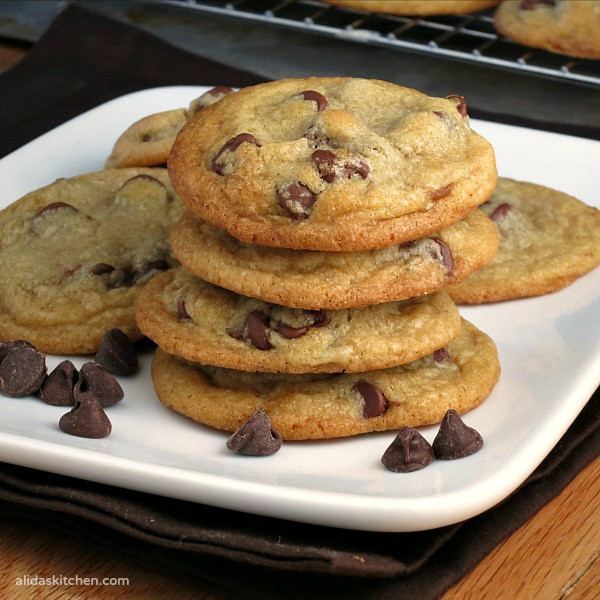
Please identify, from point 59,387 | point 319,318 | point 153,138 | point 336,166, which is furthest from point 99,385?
point 153,138

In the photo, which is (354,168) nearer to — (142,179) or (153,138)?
(142,179)

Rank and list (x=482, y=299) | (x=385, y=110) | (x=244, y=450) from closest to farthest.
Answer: (x=244, y=450), (x=385, y=110), (x=482, y=299)

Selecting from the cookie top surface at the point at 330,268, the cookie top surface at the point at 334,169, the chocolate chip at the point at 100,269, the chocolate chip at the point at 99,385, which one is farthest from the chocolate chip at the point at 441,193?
the chocolate chip at the point at 100,269

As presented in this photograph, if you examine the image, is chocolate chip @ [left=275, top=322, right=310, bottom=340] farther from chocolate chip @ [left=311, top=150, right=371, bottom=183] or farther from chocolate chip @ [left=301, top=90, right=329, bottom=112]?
chocolate chip @ [left=301, top=90, right=329, bottom=112]

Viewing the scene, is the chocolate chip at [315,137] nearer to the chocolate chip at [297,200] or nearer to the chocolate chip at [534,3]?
the chocolate chip at [297,200]

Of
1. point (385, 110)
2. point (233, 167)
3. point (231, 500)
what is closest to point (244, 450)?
point (231, 500)

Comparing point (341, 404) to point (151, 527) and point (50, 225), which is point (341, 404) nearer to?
point (151, 527)

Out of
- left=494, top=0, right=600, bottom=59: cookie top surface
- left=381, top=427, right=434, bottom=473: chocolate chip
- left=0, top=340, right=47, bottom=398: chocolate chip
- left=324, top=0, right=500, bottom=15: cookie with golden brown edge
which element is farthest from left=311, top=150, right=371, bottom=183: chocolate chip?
left=324, top=0, right=500, bottom=15: cookie with golden brown edge
